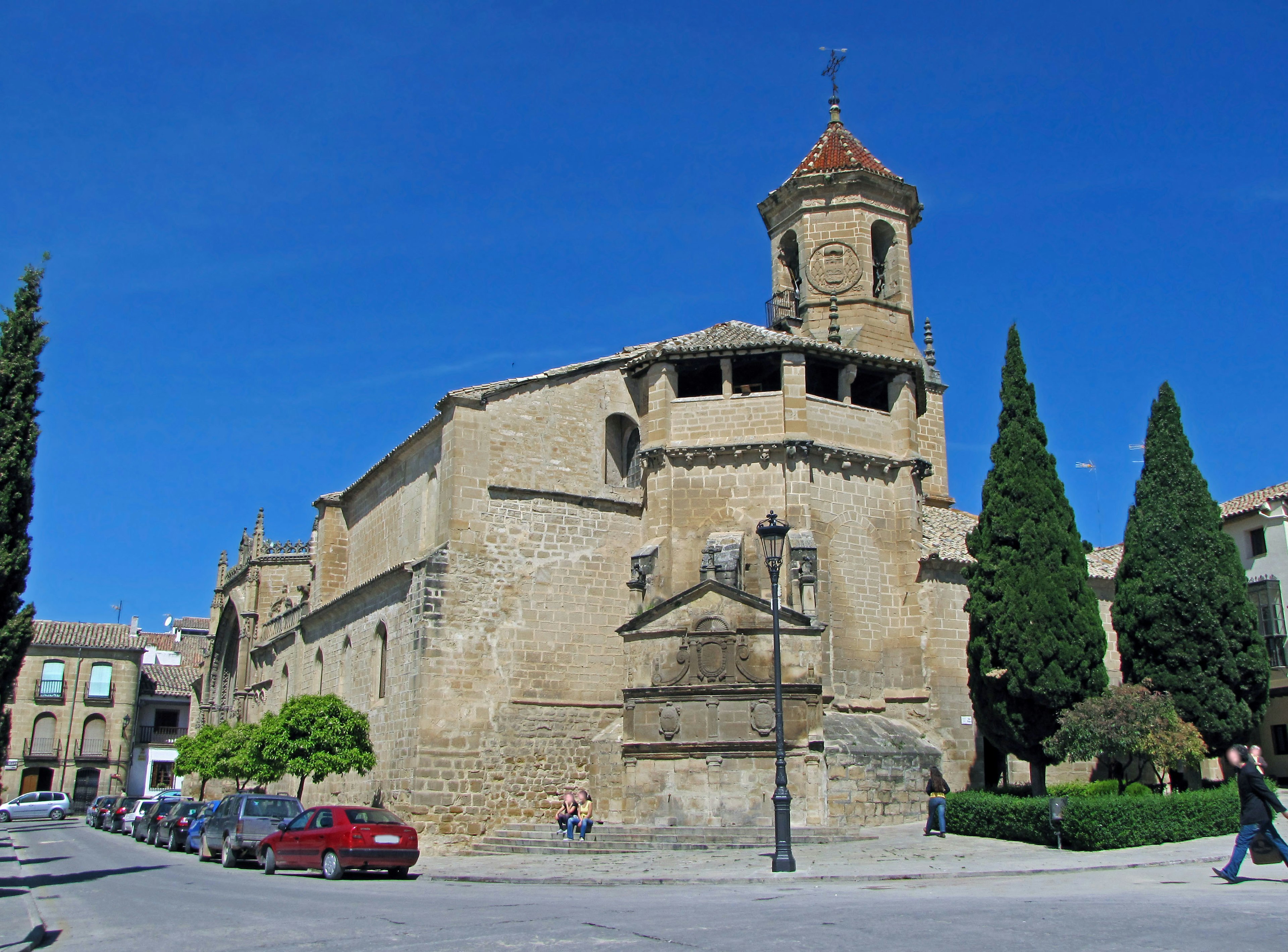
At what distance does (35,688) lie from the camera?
1983 inches

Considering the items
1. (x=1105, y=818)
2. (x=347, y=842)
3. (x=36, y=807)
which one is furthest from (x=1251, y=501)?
(x=36, y=807)

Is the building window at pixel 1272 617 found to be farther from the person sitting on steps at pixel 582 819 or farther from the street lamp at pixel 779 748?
the person sitting on steps at pixel 582 819

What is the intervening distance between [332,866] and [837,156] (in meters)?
22.3

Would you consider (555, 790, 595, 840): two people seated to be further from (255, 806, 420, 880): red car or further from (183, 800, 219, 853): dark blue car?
(183, 800, 219, 853): dark blue car

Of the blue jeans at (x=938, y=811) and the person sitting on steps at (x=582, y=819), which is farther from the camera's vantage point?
the person sitting on steps at (x=582, y=819)

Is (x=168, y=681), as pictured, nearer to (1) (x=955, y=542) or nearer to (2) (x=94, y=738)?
(2) (x=94, y=738)

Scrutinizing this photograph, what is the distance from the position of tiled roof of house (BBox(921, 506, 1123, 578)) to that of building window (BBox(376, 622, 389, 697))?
12.4 metres

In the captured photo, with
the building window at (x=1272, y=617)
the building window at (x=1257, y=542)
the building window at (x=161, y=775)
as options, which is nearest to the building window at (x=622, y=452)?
the building window at (x=1272, y=617)

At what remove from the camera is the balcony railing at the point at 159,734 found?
54.4m

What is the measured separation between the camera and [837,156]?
96.2 ft

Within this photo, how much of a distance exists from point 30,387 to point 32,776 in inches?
1644

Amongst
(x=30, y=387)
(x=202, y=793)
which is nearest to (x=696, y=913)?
(x=30, y=387)

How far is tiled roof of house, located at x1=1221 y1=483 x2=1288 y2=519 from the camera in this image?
30.6 meters

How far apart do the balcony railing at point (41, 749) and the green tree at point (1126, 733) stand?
157 ft
